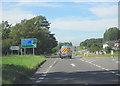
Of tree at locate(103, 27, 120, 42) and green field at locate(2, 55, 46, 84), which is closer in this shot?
green field at locate(2, 55, 46, 84)

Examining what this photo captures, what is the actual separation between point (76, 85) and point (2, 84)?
3318 mm

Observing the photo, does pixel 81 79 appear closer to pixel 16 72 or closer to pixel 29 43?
pixel 16 72

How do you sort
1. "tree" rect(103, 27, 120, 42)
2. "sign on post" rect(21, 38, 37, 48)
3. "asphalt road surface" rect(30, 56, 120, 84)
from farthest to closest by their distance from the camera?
1. "tree" rect(103, 27, 120, 42)
2. "sign on post" rect(21, 38, 37, 48)
3. "asphalt road surface" rect(30, 56, 120, 84)

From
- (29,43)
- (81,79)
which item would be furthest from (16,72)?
(29,43)

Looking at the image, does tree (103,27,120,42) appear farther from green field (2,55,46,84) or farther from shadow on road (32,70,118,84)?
shadow on road (32,70,118,84)

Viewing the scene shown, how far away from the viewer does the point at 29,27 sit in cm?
7375

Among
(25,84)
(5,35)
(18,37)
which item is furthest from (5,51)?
(25,84)

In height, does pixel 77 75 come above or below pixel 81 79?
below

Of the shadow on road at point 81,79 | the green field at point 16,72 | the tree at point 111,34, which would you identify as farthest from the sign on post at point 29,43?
the tree at point 111,34

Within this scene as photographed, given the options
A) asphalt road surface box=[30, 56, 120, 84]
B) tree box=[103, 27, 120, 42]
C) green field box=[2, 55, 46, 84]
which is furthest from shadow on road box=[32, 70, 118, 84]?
tree box=[103, 27, 120, 42]

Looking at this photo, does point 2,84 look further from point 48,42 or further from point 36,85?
point 48,42

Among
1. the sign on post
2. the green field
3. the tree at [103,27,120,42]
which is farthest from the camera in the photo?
the tree at [103,27,120,42]

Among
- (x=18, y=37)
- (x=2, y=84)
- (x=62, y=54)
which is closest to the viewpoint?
(x=2, y=84)

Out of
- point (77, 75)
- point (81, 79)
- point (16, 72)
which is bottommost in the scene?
point (77, 75)
